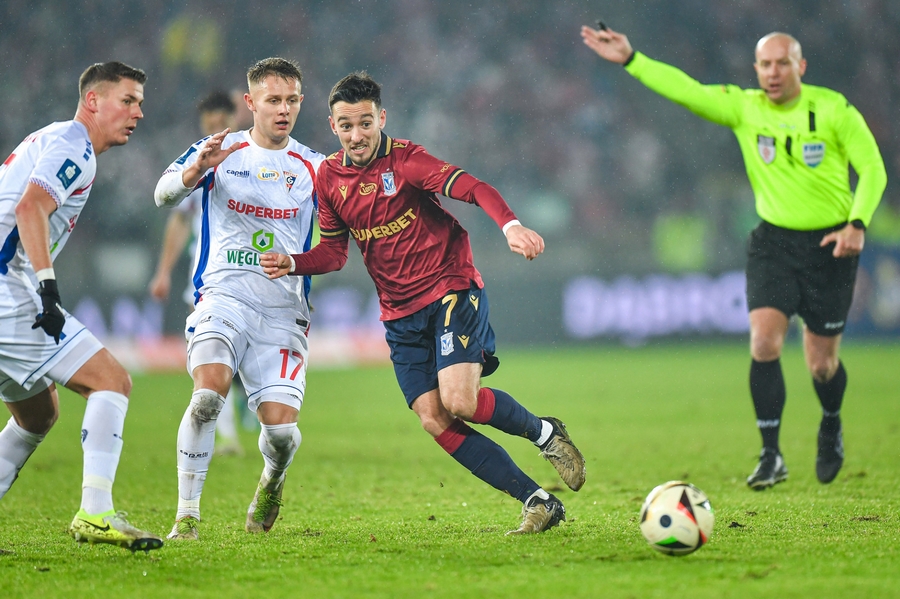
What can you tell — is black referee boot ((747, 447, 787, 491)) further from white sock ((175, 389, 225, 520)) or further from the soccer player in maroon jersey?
white sock ((175, 389, 225, 520))

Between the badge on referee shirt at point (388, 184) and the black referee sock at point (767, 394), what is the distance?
9.34 feet

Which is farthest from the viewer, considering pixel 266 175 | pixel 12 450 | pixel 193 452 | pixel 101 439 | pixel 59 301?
pixel 266 175

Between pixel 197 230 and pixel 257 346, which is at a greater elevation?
pixel 197 230

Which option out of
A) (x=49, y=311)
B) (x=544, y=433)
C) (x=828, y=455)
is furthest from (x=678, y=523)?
(x=828, y=455)

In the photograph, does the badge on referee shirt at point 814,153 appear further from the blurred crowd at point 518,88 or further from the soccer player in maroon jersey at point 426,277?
the blurred crowd at point 518,88

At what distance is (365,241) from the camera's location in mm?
4918

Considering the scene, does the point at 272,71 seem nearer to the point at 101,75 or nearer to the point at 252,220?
the point at 252,220

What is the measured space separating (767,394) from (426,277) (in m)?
2.70

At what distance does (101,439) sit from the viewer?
4023 mm

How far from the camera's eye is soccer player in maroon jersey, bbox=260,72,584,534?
462 centimetres

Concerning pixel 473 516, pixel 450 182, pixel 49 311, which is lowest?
pixel 473 516

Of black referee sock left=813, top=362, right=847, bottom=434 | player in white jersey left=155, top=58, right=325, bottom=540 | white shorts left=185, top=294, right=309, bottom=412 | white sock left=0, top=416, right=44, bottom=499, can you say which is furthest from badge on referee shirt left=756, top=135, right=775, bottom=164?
white sock left=0, top=416, right=44, bottom=499

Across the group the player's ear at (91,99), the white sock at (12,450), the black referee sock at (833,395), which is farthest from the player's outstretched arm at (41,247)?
the black referee sock at (833,395)

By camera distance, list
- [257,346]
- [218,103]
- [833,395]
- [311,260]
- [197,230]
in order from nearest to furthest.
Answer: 1. [311,260]
2. [257,346]
3. [833,395]
4. [218,103]
5. [197,230]
